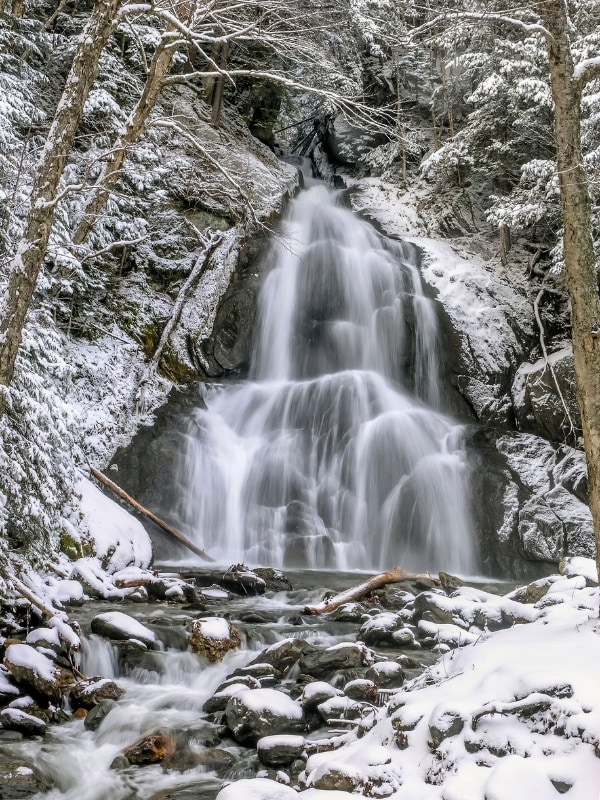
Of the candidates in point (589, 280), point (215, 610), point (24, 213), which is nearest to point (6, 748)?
point (215, 610)

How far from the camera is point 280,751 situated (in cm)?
435

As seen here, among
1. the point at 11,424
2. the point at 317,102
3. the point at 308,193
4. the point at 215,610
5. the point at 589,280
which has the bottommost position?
the point at 215,610

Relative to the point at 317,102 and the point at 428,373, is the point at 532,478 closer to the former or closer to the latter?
the point at 428,373

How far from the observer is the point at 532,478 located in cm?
Answer: 1200

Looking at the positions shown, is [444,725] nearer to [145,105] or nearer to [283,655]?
[283,655]

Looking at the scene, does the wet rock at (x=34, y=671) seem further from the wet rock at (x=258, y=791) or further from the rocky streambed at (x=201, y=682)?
the wet rock at (x=258, y=791)

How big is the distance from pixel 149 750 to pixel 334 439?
7.87 metres

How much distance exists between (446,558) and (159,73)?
910cm

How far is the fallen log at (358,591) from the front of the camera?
7355mm

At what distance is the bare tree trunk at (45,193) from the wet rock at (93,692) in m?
2.41

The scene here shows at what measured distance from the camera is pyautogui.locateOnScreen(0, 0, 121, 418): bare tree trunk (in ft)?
16.4

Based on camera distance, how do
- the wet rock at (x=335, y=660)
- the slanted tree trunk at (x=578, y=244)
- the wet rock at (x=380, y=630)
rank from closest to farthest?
the slanted tree trunk at (x=578, y=244)
the wet rock at (x=335, y=660)
the wet rock at (x=380, y=630)

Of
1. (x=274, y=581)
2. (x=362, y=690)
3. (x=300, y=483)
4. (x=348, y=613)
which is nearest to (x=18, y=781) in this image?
(x=362, y=690)

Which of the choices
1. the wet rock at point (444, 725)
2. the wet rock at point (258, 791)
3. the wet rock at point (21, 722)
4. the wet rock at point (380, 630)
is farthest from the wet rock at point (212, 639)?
the wet rock at point (444, 725)
